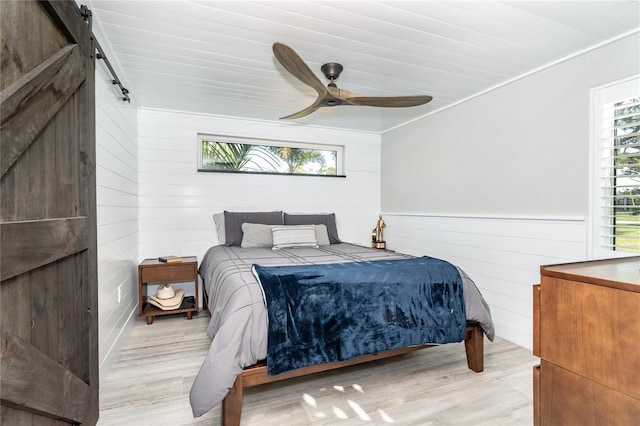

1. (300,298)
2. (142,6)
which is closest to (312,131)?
(142,6)

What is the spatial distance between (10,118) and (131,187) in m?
2.45

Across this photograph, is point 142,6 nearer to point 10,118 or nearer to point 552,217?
point 10,118

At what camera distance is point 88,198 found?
1.39 metres

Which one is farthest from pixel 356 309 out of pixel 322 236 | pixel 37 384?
pixel 322 236

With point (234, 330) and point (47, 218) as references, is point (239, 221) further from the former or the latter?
point (47, 218)

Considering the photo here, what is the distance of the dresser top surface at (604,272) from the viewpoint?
27.7 inches

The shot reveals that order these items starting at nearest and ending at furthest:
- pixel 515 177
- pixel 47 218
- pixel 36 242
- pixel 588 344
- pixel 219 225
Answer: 1. pixel 588 344
2. pixel 36 242
3. pixel 47 218
4. pixel 515 177
5. pixel 219 225

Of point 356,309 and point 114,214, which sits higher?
point 114,214

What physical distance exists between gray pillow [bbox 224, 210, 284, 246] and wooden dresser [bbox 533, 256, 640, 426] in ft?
9.97

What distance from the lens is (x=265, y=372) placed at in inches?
64.8

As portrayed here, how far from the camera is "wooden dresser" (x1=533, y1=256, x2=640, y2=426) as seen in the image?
0.69 meters

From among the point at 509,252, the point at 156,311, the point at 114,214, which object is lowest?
the point at 156,311

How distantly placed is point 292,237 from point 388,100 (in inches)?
65.0

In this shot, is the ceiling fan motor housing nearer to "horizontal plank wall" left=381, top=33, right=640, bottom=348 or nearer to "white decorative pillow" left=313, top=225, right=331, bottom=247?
"horizontal plank wall" left=381, top=33, right=640, bottom=348
